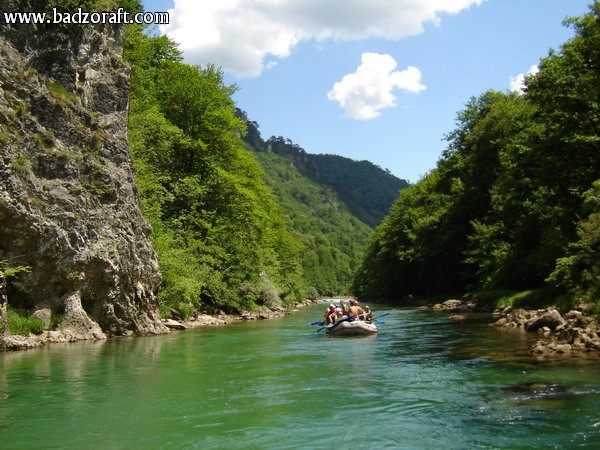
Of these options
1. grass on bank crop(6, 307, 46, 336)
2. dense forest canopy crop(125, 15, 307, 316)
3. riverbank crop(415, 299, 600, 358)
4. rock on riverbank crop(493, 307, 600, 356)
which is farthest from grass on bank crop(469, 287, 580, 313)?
grass on bank crop(6, 307, 46, 336)

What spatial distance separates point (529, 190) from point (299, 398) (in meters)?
25.6

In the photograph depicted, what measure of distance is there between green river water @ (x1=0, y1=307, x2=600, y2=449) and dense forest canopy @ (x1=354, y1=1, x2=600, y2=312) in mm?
8182

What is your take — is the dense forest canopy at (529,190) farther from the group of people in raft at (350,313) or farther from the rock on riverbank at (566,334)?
the group of people in raft at (350,313)

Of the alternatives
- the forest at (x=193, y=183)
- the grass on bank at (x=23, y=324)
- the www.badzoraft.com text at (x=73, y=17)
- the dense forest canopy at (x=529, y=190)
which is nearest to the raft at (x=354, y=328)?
the dense forest canopy at (x=529, y=190)

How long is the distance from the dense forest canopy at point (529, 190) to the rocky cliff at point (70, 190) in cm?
1712

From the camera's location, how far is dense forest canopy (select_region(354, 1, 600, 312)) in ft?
78.4

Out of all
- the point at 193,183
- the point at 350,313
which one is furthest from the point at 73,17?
the point at 350,313

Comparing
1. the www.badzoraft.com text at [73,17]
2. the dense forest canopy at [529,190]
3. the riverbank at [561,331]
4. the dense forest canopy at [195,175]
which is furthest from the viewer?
the dense forest canopy at [195,175]

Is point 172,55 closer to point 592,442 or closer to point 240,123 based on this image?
point 240,123

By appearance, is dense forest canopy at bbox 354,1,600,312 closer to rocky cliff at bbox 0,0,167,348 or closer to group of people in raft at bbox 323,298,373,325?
group of people in raft at bbox 323,298,373,325

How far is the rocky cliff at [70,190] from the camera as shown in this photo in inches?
722

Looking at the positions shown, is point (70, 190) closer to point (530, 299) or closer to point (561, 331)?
Answer: point (561, 331)

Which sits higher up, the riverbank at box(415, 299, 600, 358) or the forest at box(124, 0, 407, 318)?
the forest at box(124, 0, 407, 318)

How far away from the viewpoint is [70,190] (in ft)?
66.4
